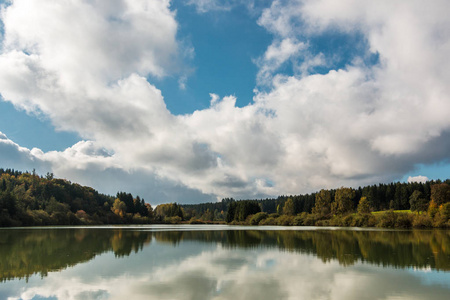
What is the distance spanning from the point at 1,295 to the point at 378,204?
145677mm

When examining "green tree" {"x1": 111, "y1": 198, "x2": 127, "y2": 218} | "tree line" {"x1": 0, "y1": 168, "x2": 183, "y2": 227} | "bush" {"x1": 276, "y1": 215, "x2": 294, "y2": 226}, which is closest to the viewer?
"tree line" {"x1": 0, "y1": 168, "x2": 183, "y2": 227}

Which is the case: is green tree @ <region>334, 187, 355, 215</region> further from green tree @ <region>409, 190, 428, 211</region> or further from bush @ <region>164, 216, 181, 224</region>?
bush @ <region>164, 216, 181, 224</region>

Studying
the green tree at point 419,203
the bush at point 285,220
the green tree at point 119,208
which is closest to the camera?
the green tree at point 419,203

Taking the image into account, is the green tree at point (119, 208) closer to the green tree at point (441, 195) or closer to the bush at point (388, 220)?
the bush at point (388, 220)

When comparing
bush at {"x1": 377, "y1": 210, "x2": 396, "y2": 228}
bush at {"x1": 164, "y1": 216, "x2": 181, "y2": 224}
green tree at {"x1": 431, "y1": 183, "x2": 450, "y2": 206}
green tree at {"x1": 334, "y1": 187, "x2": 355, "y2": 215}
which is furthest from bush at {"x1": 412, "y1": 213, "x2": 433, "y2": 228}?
bush at {"x1": 164, "y1": 216, "x2": 181, "y2": 224}

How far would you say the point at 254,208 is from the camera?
443 feet

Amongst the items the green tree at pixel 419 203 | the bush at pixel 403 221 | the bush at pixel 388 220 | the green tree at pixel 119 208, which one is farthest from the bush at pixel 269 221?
the green tree at pixel 119 208

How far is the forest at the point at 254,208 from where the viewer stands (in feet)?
272

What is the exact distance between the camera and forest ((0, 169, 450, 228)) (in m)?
83.1

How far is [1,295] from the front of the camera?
44.6 ft

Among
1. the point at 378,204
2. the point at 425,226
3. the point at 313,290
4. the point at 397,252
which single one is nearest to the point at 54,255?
the point at 313,290

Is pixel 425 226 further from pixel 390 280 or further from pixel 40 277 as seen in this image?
pixel 40 277

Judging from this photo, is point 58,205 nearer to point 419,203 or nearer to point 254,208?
point 254,208

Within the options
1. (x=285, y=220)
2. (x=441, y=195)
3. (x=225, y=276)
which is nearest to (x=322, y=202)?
(x=285, y=220)
